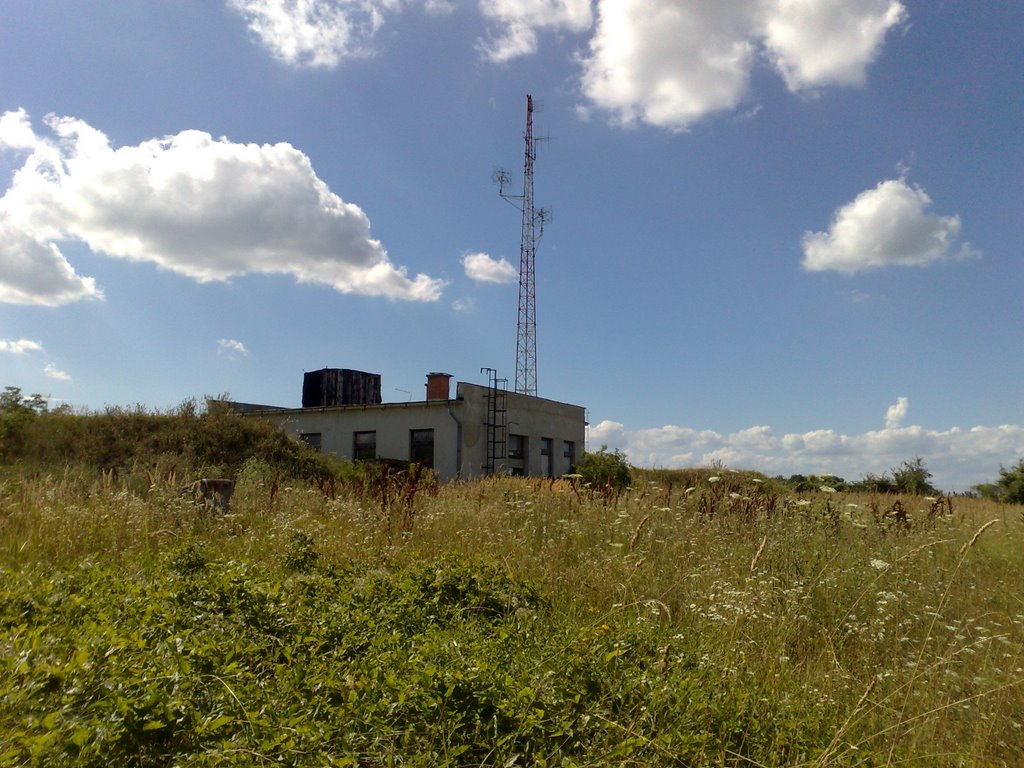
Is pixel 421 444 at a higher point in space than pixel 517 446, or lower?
lower

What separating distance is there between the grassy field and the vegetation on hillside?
2cm

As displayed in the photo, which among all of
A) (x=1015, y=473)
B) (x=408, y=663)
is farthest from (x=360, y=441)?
(x=408, y=663)

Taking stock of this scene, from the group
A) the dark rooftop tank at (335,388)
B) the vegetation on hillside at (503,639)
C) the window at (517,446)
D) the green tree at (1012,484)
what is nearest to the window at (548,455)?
the window at (517,446)

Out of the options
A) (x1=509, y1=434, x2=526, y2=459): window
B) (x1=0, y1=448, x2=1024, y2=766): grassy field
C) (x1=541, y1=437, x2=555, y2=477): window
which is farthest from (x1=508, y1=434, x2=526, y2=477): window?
(x1=0, y1=448, x2=1024, y2=766): grassy field

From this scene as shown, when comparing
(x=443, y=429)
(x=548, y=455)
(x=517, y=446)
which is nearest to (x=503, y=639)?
(x=443, y=429)

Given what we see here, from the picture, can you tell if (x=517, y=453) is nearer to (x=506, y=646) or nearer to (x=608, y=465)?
(x=608, y=465)

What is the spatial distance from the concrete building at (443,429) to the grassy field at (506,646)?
1919cm

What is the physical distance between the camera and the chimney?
3022 centimetres

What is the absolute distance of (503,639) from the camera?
11.1ft

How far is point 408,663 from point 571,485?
7.01 metres

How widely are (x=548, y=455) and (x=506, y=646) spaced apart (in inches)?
1137

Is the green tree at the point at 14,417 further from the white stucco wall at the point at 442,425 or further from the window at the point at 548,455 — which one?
the window at the point at 548,455

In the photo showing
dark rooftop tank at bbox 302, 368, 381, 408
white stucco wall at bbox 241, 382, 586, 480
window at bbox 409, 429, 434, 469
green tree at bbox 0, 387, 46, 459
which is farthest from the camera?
dark rooftop tank at bbox 302, 368, 381, 408

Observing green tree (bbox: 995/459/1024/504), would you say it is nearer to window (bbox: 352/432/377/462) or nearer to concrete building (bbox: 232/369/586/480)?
concrete building (bbox: 232/369/586/480)
